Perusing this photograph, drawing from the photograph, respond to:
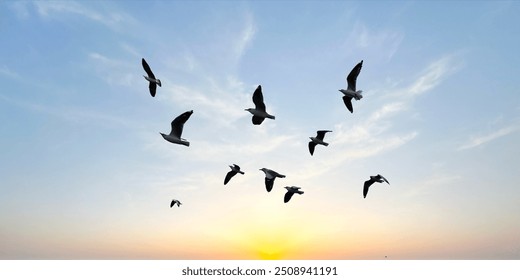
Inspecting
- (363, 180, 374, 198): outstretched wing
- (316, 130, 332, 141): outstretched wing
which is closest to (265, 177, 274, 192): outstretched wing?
(316, 130, 332, 141): outstretched wing

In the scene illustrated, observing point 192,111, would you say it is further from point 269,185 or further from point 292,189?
point 292,189

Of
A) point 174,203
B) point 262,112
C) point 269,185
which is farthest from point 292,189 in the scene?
point 174,203

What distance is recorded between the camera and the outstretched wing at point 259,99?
38.4 metres

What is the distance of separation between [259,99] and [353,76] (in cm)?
911

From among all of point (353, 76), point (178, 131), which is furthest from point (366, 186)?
point (178, 131)

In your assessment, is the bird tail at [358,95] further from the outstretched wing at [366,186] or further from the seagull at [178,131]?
the seagull at [178,131]

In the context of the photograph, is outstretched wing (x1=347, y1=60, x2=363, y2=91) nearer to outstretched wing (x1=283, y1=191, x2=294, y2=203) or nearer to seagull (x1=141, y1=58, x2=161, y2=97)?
outstretched wing (x1=283, y1=191, x2=294, y2=203)

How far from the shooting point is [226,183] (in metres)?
48.8

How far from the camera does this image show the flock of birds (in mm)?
37906

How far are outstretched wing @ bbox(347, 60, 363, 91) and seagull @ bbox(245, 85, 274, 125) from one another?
800 cm

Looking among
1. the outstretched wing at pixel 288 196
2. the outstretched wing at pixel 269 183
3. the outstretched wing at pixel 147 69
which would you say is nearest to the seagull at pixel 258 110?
the outstretched wing at pixel 269 183
